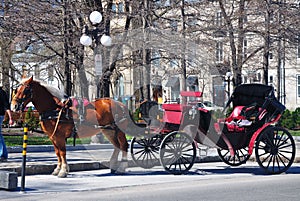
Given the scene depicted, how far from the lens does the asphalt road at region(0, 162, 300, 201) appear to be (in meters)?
11.1

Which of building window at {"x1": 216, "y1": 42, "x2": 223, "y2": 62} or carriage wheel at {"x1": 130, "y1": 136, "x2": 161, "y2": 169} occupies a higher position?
building window at {"x1": 216, "y1": 42, "x2": 223, "y2": 62}

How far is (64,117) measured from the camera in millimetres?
13617

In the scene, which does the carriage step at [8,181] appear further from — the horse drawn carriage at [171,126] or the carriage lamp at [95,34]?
the carriage lamp at [95,34]

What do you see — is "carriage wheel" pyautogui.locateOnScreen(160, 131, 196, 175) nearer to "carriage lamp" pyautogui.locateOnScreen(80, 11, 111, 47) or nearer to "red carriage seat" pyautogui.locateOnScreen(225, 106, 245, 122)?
"red carriage seat" pyautogui.locateOnScreen(225, 106, 245, 122)

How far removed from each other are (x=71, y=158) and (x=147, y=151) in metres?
3.22

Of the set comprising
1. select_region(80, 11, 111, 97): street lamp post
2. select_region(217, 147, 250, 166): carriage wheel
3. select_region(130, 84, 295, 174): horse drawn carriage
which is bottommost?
select_region(217, 147, 250, 166): carriage wheel

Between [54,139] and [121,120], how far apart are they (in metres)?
1.68

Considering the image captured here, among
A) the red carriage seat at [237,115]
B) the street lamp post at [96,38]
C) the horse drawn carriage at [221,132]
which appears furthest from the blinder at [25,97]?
the street lamp post at [96,38]

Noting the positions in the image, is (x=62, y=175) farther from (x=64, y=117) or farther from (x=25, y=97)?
(x=25, y=97)

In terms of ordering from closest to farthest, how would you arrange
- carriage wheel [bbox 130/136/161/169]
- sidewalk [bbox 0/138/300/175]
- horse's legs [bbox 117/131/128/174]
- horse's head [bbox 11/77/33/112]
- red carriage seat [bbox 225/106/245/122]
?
horse's head [bbox 11/77/33/112]
sidewalk [bbox 0/138/300/175]
horse's legs [bbox 117/131/128/174]
red carriage seat [bbox 225/106/245/122]
carriage wheel [bbox 130/136/161/169]

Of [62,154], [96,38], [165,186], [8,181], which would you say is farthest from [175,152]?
[96,38]

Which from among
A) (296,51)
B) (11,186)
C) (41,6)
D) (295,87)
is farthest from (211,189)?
(295,87)

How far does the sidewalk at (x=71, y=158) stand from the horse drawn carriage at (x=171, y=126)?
606 millimetres

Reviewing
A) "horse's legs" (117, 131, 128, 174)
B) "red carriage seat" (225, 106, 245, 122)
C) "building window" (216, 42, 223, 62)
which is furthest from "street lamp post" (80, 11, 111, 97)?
"building window" (216, 42, 223, 62)
